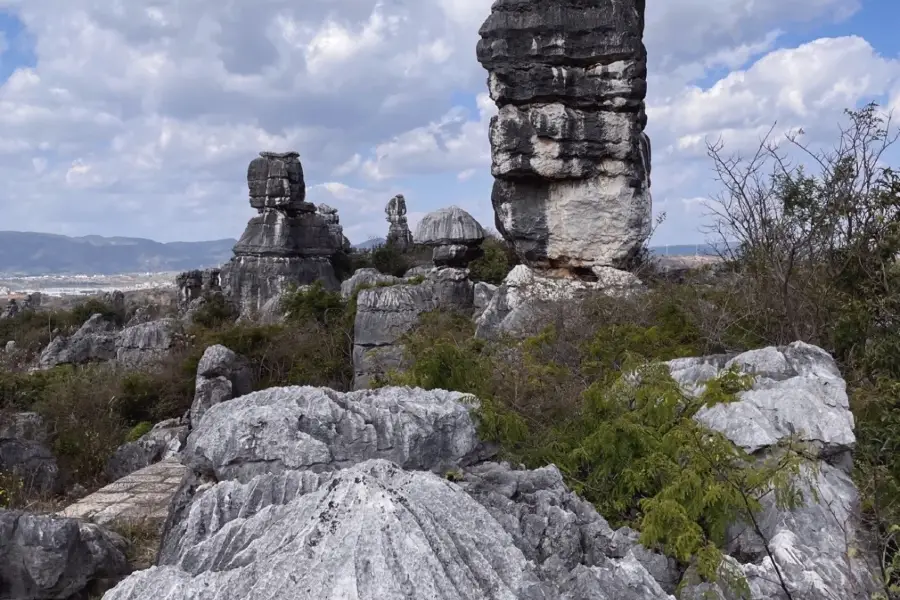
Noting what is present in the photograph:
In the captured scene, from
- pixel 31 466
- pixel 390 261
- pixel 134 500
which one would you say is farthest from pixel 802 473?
pixel 390 261

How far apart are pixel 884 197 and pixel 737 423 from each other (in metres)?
4.41

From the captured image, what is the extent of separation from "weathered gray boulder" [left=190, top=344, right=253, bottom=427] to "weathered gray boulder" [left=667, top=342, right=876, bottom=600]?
22.0 feet

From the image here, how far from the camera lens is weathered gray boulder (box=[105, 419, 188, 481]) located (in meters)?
8.67

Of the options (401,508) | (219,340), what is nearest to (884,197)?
(401,508)

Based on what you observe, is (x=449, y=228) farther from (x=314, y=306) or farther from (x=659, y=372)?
(x=659, y=372)

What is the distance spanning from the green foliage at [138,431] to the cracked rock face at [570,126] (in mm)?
6094

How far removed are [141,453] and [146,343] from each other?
575 cm

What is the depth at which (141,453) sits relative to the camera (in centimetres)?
879

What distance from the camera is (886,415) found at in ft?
16.2

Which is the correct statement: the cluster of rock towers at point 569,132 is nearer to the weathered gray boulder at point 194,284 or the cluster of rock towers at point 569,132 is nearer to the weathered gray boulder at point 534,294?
the weathered gray boulder at point 534,294

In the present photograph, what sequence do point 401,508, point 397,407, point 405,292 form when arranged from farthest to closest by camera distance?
point 405,292
point 397,407
point 401,508

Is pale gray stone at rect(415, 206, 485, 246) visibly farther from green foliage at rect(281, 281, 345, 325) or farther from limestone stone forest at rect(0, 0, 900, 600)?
green foliage at rect(281, 281, 345, 325)

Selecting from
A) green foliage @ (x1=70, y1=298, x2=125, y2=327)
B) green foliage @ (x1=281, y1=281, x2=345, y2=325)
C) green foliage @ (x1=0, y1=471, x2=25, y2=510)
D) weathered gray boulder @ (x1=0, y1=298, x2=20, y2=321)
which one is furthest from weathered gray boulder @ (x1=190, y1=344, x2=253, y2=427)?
weathered gray boulder @ (x1=0, y1=298, x2=20, y2=321)

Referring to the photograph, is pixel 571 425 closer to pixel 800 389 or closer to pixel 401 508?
pixel 800 389
